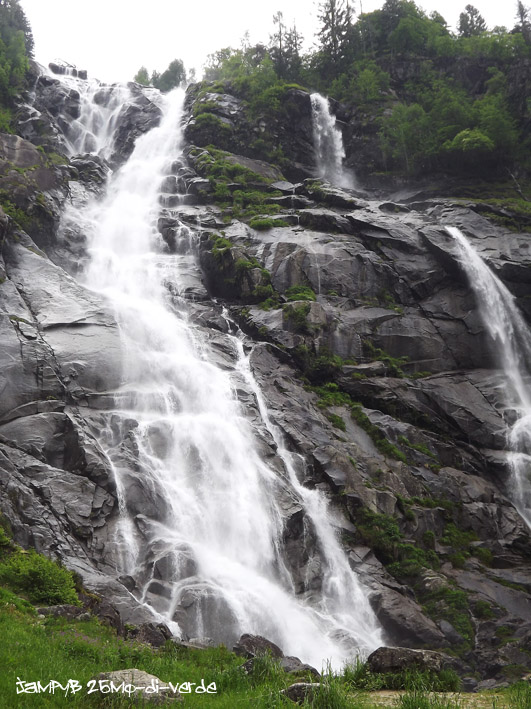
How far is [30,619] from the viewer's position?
9578 mm

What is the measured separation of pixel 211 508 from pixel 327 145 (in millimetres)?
37885

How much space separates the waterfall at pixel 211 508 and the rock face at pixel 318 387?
0.20 meters

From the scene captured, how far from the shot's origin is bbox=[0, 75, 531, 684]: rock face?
16.0m

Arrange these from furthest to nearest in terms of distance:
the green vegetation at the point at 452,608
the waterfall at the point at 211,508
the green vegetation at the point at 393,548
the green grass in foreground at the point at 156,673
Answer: the green vegetation at the point at 393,548
the green vegetation at the point at 452,608
the waterfall at the point at 211,508
the green grass in foreground at the point at 156,673

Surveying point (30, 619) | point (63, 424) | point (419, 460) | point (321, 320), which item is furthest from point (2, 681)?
point (321, 320)

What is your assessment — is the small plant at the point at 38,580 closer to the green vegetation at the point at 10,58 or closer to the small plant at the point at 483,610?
the small plant at the point at 483,610

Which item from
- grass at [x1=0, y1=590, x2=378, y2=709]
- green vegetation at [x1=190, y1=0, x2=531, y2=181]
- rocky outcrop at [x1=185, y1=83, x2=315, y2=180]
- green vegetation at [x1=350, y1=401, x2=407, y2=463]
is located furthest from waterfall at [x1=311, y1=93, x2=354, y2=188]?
grass at [x1=0, y1=590, x2=378, y2=709]

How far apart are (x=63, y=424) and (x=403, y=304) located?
18870 millimetres

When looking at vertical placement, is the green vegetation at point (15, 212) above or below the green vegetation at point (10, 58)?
below

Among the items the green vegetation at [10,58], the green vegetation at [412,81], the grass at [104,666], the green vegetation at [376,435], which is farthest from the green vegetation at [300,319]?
the green vegetation at [10,58]

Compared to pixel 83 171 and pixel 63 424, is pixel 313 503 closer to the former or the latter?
pixel 63 424

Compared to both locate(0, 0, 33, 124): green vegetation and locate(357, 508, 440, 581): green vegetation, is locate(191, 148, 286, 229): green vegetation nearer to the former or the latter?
locate(0, 0, 33, 124): green vegetation

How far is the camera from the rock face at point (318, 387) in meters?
16.0

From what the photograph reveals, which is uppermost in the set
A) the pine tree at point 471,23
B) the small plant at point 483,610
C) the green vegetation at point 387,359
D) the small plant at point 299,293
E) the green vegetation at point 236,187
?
the pine tree at point 471,23
